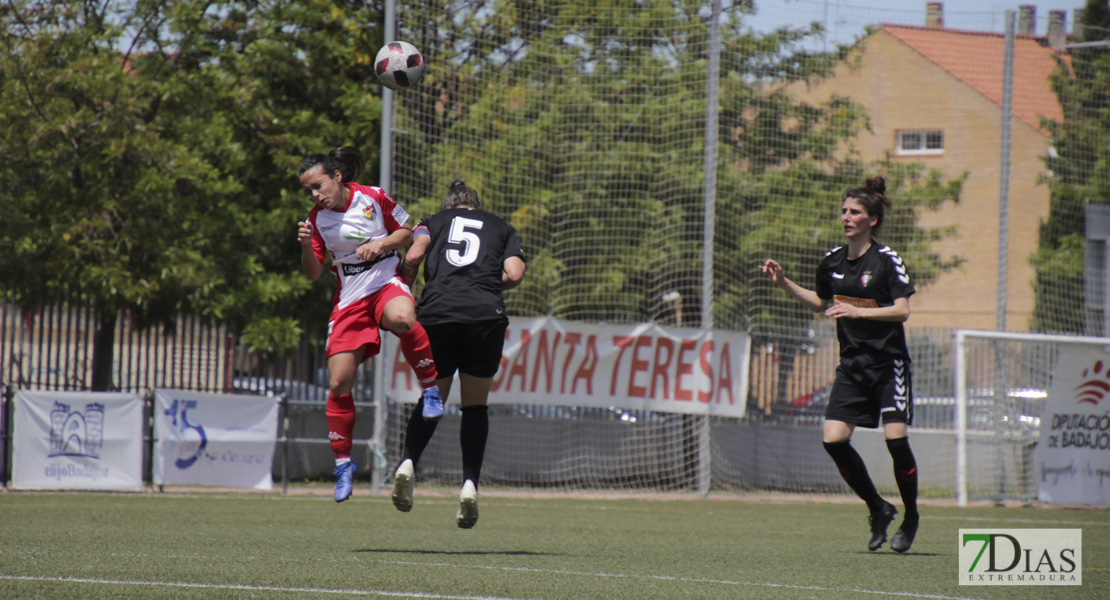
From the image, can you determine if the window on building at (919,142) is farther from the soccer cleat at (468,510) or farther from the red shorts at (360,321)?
the soccer cleat at (468,510)

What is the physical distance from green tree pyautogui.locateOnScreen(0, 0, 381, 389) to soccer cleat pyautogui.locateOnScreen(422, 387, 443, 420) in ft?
35.0

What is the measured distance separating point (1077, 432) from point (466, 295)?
31.0 ft

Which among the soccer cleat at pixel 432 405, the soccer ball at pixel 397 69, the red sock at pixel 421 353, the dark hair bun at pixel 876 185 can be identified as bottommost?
the soccer cleat at pixel 432 405

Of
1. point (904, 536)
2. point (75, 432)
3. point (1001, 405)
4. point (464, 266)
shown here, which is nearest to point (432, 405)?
point (464, 266)

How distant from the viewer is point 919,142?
17.9 m

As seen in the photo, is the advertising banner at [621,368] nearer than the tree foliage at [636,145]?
Yes

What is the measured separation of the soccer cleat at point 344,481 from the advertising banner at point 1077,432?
9.55 m

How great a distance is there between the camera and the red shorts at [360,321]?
6398 millimetres

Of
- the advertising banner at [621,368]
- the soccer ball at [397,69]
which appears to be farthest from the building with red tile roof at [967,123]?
the soccer ball at [397,69]

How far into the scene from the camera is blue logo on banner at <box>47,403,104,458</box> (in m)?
13.0

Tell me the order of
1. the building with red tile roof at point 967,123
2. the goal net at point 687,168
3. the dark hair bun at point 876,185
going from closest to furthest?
the dark hair bun at point 876,185 < the goal net at point 687,168 < the building with red tile roof at point 967,123

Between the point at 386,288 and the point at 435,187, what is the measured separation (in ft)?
31.1

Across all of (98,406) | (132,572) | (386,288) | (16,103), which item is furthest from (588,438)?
(132,572)

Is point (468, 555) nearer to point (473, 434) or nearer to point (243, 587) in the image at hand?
point (473, 434)
